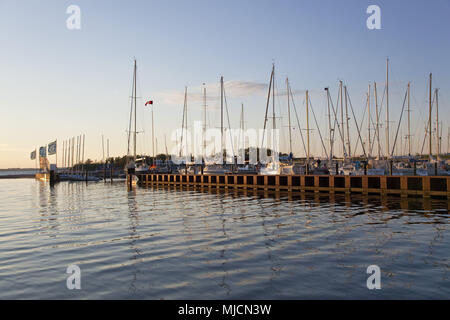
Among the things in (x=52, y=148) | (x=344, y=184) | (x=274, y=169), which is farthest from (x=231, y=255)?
(x=52, y=148)

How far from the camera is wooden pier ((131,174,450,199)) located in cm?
2941

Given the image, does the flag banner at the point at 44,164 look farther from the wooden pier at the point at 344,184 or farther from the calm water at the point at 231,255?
the calm water at the point at 231,255

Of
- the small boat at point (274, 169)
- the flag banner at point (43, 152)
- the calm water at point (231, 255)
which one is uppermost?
the flag banner at point (43, 152)

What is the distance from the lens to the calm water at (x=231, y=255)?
9156 mm

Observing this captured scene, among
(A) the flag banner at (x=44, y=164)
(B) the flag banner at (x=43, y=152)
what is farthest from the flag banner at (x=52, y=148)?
(B) the flag banner at (x=43, y=152)

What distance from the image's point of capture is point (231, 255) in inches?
490

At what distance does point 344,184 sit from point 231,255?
25.3m

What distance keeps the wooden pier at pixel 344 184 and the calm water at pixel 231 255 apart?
25.7 ft

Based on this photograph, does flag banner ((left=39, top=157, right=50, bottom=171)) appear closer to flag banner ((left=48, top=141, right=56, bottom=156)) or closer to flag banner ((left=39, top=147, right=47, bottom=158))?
flag banner ((left=39, top=147, right=47, bottom=158))

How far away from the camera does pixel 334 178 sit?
3622 centimetres

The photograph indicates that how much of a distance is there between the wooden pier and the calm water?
7.85 meters

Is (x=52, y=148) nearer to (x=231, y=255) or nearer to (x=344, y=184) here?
(x=344, y=184)

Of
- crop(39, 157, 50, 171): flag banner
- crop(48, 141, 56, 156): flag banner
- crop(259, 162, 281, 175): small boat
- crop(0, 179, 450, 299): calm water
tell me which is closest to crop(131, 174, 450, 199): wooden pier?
crop(259, 162, 281, 175): small boat
